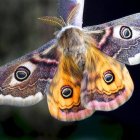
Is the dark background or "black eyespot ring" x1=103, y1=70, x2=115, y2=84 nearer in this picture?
"black eyespot ring" x1=103, y1=70, x2=115, y2=84

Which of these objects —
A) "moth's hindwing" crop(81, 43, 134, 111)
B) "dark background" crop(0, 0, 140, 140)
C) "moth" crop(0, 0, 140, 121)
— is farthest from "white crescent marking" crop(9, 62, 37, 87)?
"dark background" crop(0, 0, 140, 140)

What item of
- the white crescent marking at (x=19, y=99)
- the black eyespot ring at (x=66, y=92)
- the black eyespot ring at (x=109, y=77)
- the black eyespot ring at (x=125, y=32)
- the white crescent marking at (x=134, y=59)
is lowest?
the white crescent marking at (x=19, y=99)

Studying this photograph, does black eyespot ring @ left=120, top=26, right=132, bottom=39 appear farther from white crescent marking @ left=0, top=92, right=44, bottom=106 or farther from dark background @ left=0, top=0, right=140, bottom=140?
dark background @ left=0, top=0, right=140, bottom=140

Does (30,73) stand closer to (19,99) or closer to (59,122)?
(19,99)

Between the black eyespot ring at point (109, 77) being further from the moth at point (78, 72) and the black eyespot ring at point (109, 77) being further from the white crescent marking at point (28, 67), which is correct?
the white crescent marking at point (28, 67)

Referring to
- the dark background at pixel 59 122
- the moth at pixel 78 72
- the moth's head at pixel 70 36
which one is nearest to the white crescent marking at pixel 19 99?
the moth at pixel 78 72

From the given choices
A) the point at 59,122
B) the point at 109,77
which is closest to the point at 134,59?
the point at 109,77

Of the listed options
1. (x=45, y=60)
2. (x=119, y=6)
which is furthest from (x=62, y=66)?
(x=119, y=6)

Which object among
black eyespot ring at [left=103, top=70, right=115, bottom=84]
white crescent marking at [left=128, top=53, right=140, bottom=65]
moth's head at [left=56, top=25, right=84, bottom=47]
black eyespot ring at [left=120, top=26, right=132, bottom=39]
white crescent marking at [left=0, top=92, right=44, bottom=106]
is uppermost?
black eyespot ring at [left=120, top=26, right=132, bottom=39]
